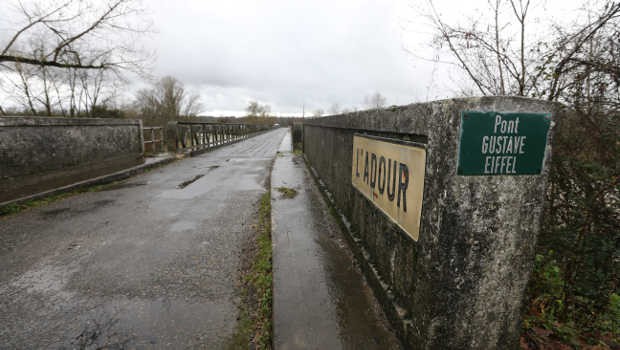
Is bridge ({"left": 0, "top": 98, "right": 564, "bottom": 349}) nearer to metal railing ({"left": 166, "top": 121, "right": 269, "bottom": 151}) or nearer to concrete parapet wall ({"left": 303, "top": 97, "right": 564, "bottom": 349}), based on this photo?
concrete parapet wall ({"left": 303, "top": 97, "right": 564, "bottom": 349})

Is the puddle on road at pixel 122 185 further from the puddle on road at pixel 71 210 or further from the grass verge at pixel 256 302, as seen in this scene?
the grass verge at pixel 256 302

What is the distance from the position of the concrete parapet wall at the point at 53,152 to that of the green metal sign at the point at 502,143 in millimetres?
6558

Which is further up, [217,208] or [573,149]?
[573,149]

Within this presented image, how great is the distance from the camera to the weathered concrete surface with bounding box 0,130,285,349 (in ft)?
6.49

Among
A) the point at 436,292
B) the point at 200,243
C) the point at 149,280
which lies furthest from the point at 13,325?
the point at 436,292

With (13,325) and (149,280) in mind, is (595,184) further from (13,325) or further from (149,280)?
(13,325)

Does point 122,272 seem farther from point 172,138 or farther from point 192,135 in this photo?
point 192,135

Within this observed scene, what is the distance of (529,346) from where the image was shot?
1.65m

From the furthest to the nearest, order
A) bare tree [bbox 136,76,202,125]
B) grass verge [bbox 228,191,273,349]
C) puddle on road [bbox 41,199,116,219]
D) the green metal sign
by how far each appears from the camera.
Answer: bare tree [bbox 136,76,202,125], puddle on road [bbox 41,199,116,219], grass verge [bbox 228,191,273,349], the green metal sign

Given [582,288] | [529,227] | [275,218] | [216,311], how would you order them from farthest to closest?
1. [275,218]
2. [216,311]
3. [582,288]
4. [529,227]

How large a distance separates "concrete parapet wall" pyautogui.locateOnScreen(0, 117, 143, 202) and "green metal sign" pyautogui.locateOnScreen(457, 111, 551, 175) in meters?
6.56

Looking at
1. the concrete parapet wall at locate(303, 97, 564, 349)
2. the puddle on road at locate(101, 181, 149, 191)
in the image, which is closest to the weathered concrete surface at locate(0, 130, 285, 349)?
the puddle on road at locate(101, 181, 149, 191)

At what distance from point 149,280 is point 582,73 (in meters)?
3.84

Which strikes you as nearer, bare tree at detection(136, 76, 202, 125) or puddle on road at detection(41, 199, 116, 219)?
puddle on road at detection(41, 199, 116, 219)
